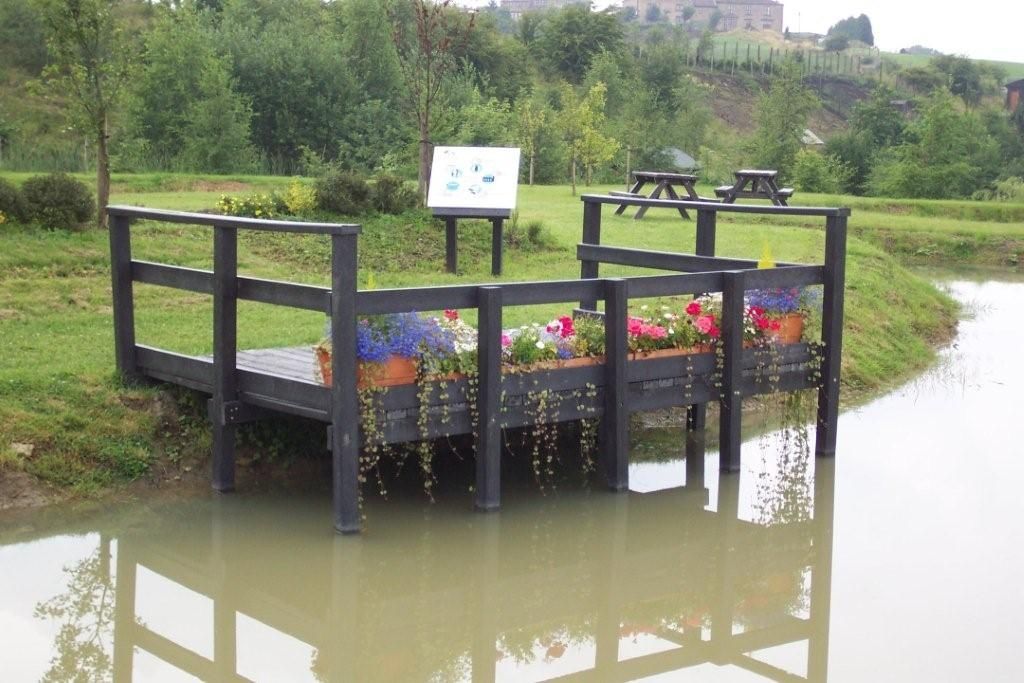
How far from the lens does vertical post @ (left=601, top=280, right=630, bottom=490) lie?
9367mm

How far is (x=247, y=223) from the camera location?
8.61 meters

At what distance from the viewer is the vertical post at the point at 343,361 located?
8062 mm

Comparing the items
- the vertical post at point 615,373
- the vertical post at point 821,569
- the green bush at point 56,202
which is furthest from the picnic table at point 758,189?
the vertical post at point 615,373

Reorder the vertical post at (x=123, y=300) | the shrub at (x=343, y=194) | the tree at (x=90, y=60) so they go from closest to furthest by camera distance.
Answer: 1. the vertical post at (x=123, y=300)
2. the tree at (x=90, y=60)
3. the shrub at (x=343, y=194)

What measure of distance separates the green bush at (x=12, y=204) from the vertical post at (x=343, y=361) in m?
7.71

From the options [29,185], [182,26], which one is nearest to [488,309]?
[29,185]

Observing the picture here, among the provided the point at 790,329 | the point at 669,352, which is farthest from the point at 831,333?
the point at 669,352

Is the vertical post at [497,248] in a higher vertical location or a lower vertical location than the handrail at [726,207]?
lower

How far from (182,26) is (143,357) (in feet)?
80.1

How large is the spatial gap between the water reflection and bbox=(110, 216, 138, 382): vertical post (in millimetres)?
1367

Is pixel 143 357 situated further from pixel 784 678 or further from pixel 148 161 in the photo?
pixel 148 161

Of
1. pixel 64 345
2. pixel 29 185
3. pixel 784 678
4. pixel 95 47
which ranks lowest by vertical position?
pixel 784 678

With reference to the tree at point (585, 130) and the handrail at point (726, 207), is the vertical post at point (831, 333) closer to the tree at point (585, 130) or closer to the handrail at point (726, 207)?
the handrail at point (726, 207)

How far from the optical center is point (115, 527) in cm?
862
